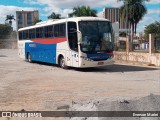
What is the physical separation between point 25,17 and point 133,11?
70.8 meters

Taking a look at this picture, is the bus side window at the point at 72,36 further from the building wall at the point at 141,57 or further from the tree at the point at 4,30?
the tree at the point at 4,30

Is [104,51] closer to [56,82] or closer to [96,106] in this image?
[56,82]

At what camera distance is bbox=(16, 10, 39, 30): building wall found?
12119 centimetres

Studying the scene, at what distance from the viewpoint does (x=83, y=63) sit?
18.9 metres

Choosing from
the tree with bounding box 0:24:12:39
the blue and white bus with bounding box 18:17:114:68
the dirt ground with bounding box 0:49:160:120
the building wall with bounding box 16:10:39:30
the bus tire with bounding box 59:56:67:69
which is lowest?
the dirt ground with bounding box 0:49:160:120

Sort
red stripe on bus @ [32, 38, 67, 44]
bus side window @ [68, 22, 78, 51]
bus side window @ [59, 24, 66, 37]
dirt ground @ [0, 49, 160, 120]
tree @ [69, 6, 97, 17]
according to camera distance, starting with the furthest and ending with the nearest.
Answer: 1. tree @ [69, 6, 97, 17]
2. red stripe on bus @ [32, 38, 67, 44]
3. bus side window @ [59, 24, 66, 37]
4. bus side window @ [68, 22, 78, 51]
5. dirt ground @ [0, 49, 160, 120]

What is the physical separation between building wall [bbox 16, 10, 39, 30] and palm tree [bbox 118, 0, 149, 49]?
65404 mm

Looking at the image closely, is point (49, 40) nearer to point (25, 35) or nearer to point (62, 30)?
point (62, 30)

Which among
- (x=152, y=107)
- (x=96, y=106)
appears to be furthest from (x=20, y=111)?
(x=152, y=107)

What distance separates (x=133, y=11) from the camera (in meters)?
58.0

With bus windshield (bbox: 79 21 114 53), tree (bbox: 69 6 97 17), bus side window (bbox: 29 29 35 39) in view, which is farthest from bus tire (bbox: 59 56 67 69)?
tree (bbox: 69 6 97 17)

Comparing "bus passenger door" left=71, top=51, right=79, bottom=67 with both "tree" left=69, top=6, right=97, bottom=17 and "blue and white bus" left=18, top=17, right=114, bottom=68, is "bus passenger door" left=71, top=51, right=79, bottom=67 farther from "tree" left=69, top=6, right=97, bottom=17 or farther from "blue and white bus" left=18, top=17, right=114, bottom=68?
"tree" left=69, top=6, right=97, bottom=17

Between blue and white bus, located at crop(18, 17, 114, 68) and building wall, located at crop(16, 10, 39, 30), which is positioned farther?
building wall, located at crop(16, 10, 39, 30)

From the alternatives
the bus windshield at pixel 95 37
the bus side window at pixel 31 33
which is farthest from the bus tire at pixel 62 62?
the bus side window at pixel 31 33
